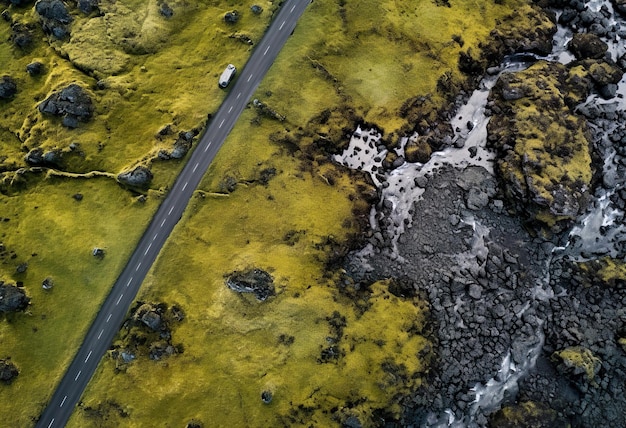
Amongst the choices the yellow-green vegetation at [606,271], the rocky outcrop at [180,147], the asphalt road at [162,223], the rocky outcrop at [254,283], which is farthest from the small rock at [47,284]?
the yellow-green vegetation at [606,271]

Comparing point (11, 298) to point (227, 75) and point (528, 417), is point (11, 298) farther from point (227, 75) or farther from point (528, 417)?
point (528, 417)

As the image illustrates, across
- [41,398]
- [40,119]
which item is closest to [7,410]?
[41,398]

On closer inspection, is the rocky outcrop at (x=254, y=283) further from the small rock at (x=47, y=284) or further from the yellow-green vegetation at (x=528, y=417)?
the yellow-green vegetation at (x=528, y=417)

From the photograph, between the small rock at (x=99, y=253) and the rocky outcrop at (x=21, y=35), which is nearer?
the small rock at (x=99, y=253)

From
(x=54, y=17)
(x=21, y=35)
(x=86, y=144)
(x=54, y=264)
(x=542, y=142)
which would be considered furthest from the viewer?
(x=21, y=35)

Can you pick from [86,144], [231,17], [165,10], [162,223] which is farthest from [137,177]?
[231,17]

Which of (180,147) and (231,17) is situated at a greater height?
(231,17)

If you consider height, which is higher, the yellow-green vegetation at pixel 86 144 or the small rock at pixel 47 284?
the yellow-green vegetation at pixel 86 144

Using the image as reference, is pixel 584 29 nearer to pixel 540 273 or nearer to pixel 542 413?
pixel 540 273
